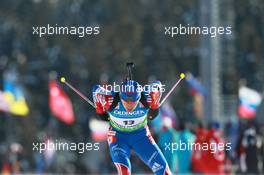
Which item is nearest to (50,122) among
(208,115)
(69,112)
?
(69,112)

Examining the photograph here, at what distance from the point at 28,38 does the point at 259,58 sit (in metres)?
9.76

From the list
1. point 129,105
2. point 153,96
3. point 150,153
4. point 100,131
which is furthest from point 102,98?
point 100,131

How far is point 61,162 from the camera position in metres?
35.5

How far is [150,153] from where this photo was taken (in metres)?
14.1

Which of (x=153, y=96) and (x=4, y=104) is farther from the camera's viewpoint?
(x=4, y=104)

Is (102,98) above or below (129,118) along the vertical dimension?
above

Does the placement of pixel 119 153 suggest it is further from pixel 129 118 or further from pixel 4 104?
pixel 4 104

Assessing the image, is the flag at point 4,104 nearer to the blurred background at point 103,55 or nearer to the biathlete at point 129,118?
the blurred background at point 103,55

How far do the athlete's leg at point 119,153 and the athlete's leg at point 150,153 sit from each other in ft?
0.54

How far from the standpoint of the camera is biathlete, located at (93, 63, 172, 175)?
14023 mm

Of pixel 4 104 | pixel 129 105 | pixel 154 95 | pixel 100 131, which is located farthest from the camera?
pixel 4 104

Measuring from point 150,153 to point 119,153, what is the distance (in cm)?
40

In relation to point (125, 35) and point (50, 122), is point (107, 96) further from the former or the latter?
point (125, 35)

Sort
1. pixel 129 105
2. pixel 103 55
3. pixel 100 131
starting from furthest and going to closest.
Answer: pixel 103 55, pixel 100 131, pixel 129 105
